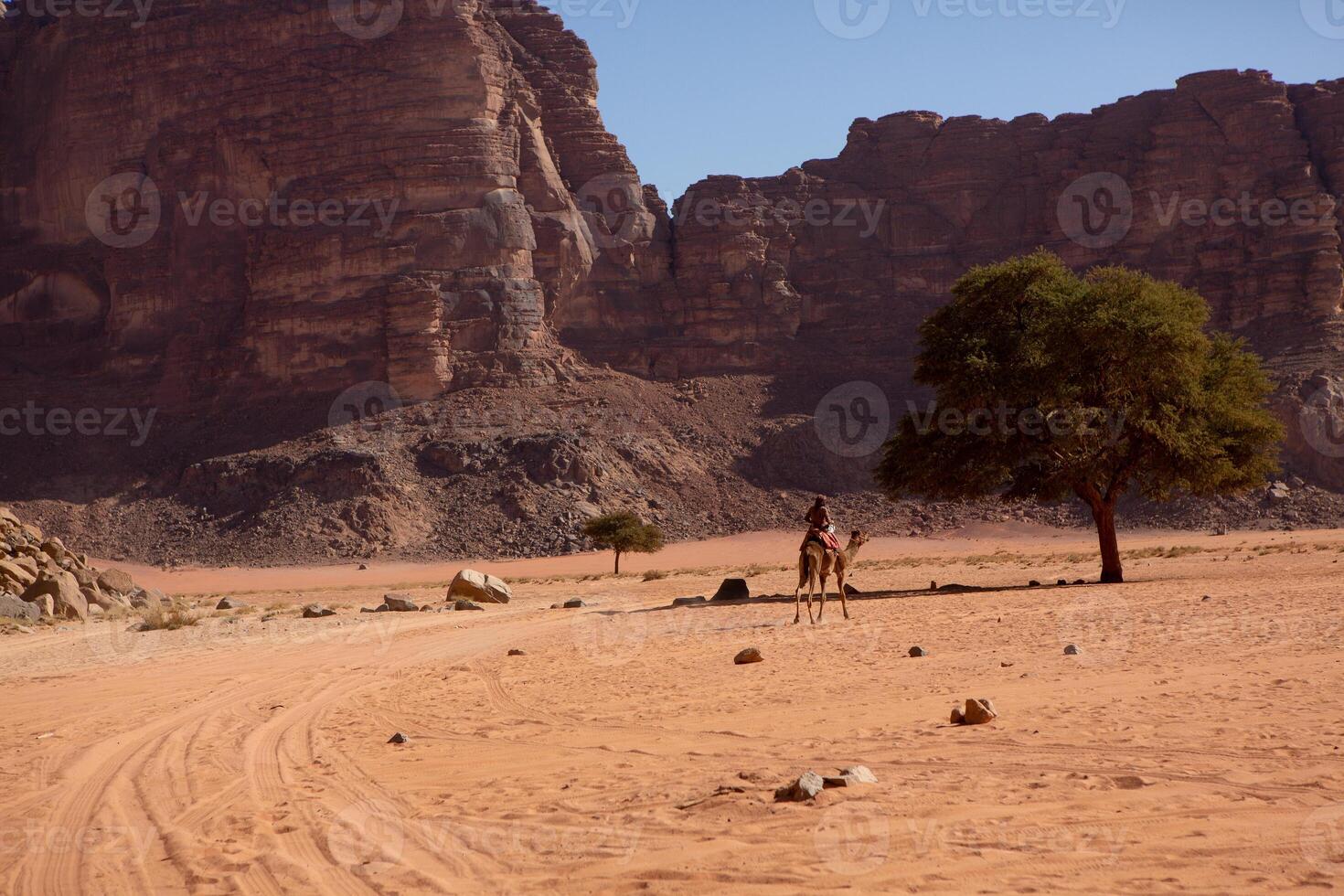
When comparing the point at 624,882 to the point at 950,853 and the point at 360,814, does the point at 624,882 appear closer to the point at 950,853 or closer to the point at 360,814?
the point at 950,853

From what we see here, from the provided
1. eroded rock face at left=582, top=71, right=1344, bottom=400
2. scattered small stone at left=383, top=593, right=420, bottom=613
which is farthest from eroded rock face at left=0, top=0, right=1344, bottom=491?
scattered small stone at left=383, top=593, right=420, bottom=613

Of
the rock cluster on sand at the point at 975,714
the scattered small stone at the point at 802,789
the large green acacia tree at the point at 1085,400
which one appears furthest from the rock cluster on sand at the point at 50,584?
the scattered small stone at the point at 802,789

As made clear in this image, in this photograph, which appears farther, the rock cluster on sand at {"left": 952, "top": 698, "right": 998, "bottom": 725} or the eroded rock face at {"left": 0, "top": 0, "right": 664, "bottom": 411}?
the eroded rock face at {"left": 0, "top": 0, "right": 664, "bottom": 411}

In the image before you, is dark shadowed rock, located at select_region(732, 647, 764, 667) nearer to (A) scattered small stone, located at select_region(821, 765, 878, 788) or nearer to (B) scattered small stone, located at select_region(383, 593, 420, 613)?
(A) scattered small stone, located at select_region(821, 765, 878, 788)

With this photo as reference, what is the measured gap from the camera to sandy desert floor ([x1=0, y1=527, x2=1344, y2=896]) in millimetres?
6637

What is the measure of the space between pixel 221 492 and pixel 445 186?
1011 inches

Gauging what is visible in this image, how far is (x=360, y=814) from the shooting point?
8203 mm

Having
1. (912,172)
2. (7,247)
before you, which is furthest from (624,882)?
(7,247)

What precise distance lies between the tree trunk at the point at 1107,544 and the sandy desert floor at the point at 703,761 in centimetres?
936

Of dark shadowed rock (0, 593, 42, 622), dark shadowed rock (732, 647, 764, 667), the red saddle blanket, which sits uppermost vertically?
the red saddle blanket

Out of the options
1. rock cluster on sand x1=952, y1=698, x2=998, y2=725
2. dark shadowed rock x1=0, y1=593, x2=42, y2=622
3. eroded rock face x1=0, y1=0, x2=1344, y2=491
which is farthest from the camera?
eroded rock face x1=0, y1=0, x2=1344, y2=491

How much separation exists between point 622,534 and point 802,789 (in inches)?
1868

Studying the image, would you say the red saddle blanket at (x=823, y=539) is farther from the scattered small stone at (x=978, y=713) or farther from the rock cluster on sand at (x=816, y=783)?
the rock cluster on sand at (x=816, y=783)

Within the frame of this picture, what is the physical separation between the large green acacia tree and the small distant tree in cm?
2549
